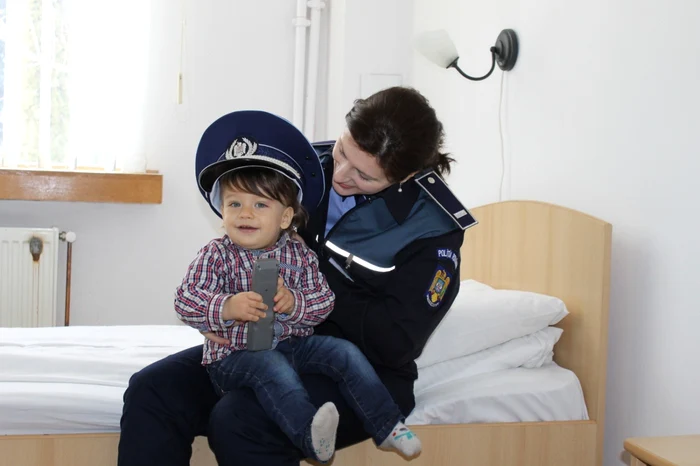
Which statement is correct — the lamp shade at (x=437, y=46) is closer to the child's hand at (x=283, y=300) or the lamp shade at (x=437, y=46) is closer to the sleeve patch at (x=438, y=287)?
the sleeve patch at (x=438, y=287)

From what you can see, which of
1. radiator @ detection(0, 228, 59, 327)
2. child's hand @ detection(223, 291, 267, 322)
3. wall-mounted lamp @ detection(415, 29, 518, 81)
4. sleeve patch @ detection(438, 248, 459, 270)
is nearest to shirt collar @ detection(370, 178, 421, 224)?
sleeve patch @ detection(438, 248, 459, 270)

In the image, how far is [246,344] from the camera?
141 centimetres

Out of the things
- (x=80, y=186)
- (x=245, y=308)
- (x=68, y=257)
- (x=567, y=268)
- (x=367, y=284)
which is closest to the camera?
(x=245, y=308)

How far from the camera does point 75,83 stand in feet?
9.92

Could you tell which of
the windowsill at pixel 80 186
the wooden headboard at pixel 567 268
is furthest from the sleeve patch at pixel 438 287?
the windowsill at pixel 80 186

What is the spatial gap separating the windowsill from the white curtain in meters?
0.09

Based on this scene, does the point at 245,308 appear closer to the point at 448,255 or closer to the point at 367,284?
the point at 367,284

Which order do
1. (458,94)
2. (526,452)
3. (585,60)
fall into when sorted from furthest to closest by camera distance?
(458,94)
(585,60)
(526,452)

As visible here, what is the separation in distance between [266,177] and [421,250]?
1.11 ft

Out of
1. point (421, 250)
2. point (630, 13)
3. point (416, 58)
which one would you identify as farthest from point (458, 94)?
point (421, 250)

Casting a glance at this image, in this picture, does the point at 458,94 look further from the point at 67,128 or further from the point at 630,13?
the point at 67,128

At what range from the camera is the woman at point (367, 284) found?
4.44 feet

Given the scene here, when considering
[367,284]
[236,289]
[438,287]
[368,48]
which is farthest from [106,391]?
[368,48]

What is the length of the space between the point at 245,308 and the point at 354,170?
1.20ft
